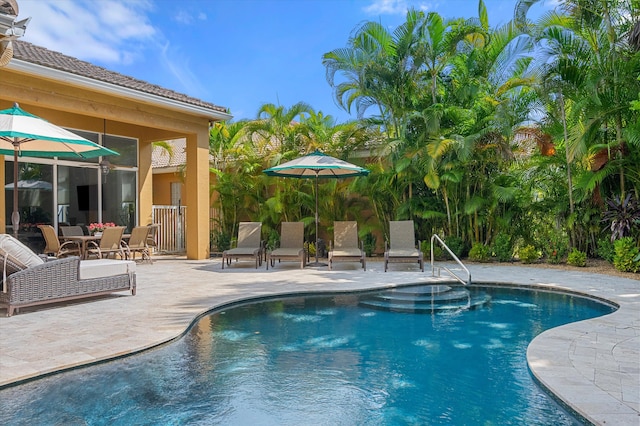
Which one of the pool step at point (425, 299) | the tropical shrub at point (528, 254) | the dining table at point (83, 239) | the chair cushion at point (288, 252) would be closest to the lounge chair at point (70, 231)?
the dining table at point (83, 239)

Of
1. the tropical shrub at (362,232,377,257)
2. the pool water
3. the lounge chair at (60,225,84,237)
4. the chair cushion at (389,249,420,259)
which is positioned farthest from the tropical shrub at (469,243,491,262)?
the lounge chair at (60,225,84,237)

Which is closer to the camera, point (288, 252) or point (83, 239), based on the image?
point (83, 239)

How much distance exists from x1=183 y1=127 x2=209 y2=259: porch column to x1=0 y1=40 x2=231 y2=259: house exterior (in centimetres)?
3

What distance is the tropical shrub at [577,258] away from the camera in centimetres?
1130

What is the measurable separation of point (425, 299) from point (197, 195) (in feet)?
27.0

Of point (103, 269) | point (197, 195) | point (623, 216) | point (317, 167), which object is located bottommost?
point (103, 269)

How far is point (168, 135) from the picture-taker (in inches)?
571

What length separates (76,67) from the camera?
36.3 ft

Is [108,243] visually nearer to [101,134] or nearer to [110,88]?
[110,88]

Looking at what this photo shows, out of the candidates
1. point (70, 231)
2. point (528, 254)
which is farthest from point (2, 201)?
point (528, 254)

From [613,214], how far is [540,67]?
3861 mm

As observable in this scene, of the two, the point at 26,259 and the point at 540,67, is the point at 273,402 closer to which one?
the point at 26,259

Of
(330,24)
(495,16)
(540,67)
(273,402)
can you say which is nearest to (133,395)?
(273,402)

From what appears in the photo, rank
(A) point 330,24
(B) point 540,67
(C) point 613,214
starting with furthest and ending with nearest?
1. (A) point 330,24
2. (B) point 540,67
3. (C) point 613,214
